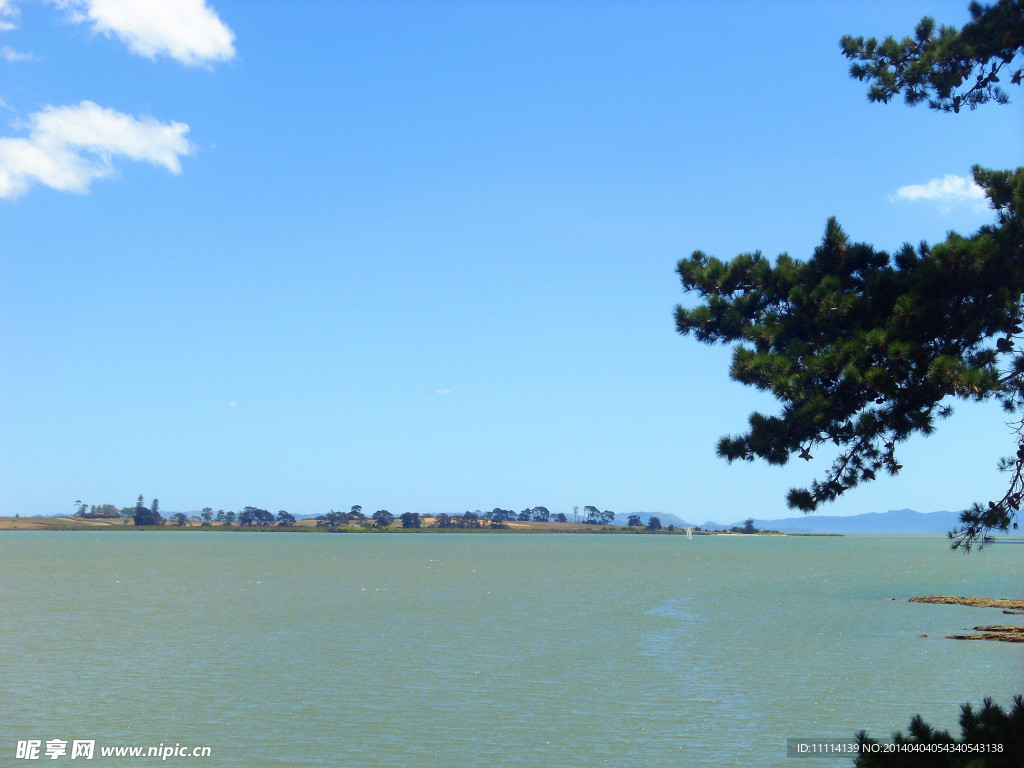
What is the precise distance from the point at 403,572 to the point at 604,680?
74080mm

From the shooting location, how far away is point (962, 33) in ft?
52.9

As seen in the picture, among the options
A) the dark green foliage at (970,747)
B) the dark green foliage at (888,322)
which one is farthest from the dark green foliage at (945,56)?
the dark green foliage at (970,747)

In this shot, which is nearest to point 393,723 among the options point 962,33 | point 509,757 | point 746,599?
point 509,757

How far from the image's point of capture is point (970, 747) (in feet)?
38.3

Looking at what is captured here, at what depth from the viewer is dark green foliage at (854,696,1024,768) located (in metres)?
11.4

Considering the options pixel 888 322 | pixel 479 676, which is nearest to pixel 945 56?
pixel 888 322

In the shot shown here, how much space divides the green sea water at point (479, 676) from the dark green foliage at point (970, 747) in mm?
10508

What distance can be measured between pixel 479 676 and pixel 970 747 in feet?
76.9

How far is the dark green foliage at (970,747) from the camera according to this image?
448 inches

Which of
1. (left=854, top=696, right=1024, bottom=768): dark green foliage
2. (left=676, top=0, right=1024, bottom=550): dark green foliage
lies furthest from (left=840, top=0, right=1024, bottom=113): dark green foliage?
(left=854, top=696, right=1024, bottom=768): dark green foliage

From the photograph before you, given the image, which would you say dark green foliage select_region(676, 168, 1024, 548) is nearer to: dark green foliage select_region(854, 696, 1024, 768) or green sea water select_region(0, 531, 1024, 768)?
dark green foliage select_region(854, 696, 1024, 768)

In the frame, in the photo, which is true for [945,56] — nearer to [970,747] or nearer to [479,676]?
[970,747]

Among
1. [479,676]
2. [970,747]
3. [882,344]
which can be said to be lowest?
[479,676]

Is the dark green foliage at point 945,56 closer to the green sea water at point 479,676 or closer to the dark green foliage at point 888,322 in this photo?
the dark green foliage at point 888,322
